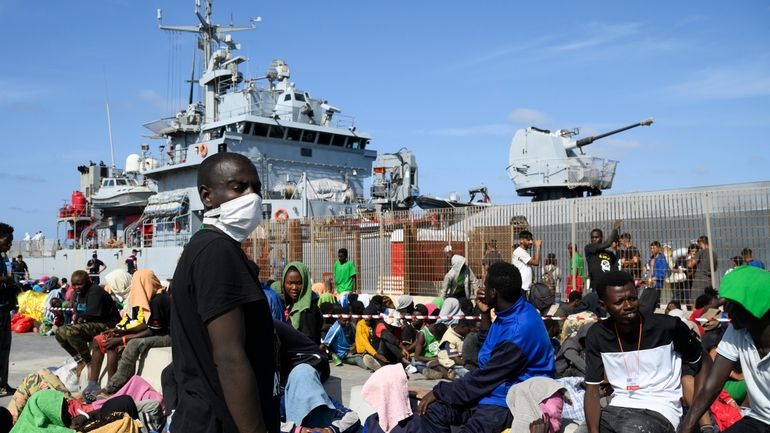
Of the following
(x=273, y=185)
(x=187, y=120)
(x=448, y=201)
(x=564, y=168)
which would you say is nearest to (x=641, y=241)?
(x=564, y=168)

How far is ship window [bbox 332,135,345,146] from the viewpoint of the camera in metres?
27.7

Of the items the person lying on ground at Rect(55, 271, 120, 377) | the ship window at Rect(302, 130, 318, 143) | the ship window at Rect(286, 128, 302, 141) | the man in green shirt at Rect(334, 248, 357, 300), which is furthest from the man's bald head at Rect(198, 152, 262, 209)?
the ship window at Rect(302, 130, 318, 143)

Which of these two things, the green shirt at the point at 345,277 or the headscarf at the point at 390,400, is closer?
the headscarf at the point at 390,400

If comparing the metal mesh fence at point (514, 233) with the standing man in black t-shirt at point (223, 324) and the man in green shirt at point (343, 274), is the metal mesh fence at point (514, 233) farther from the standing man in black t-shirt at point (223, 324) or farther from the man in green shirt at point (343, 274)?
the standing man in black t-shirt at point (223, 324)

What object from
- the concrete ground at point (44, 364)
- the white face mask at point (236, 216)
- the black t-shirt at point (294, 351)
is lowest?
the concrete ground at point (44, 364)

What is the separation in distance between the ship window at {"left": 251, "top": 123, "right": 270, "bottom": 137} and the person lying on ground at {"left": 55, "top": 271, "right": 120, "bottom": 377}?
17.4m

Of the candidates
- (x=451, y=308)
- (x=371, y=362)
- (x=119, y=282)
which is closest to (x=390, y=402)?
(x=371, y=362)

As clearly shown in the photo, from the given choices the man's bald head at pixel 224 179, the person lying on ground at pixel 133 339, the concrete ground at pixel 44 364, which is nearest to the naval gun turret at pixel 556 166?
the concrete ground at pixel 44 364

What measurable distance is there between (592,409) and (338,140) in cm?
2451

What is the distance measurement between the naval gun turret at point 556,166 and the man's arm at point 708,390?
1778 centimetres

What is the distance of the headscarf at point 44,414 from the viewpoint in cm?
491

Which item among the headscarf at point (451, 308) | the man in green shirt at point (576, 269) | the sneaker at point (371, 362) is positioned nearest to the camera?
the sneaker at point (371, 362)

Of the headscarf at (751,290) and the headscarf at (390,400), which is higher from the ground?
the headscarf at (751,290)

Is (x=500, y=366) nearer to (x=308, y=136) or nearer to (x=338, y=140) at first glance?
(x=308, y=136)
